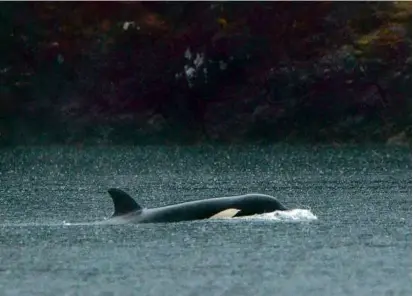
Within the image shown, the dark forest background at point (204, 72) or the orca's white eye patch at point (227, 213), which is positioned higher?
the dark forest background at point (204, 72)

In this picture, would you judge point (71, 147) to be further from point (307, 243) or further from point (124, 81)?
point (307, 243)

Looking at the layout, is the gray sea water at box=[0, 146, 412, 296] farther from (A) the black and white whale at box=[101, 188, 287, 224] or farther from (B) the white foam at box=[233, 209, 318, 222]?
(A) the black and white whale at box=[101, 188, 287, 224]

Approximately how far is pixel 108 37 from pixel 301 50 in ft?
40.4

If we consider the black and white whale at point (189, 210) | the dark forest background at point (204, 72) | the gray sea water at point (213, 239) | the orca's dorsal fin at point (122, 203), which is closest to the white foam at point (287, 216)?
the gray sea water at point (213, 239)

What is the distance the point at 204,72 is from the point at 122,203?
2701 inches

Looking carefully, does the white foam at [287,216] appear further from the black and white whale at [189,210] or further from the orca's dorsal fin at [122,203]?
the orca's dorsal fin at [122,203]

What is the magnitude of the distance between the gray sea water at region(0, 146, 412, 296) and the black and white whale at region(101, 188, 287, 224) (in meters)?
0.40

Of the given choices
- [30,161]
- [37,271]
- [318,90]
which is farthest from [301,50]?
[37,271]

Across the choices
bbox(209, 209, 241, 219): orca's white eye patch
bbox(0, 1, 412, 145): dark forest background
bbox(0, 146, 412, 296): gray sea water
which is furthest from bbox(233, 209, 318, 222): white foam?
bbox(0, 1, 412, 145): dark forest background

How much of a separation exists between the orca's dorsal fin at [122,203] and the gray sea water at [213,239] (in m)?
0.70

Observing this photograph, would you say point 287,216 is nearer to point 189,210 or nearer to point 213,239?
point 189,210

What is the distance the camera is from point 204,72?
10412 cm

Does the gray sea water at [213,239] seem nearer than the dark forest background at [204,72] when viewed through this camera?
Yes

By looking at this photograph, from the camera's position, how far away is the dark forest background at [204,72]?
328 feet
